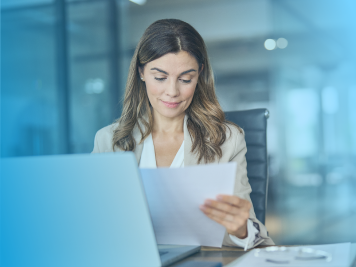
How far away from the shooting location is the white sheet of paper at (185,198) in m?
0.69

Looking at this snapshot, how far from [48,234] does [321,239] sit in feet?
11.2

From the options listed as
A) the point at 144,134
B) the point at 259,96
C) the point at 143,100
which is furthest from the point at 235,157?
the point at 259,96

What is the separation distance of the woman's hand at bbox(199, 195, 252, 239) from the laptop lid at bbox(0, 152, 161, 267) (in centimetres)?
15

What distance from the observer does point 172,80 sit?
1.38 meters

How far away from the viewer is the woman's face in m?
1.38

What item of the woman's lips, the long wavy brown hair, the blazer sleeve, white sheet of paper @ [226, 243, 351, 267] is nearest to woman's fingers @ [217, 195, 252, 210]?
white sheet of paper @ [226, 243, 351, 267]

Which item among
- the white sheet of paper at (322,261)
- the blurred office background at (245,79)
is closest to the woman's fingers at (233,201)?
the white sheet of paper at (322,261)

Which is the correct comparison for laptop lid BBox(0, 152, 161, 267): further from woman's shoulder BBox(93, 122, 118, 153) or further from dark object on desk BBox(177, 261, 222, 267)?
woman's shoulder BBox(93, 122, 118, 153)

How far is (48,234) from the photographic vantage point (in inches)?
27.3

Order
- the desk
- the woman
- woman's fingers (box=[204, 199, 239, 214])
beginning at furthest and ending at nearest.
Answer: the woman → the desk → woman's fingers (box=[204, 199, 239, 214])

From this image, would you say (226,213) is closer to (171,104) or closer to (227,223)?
(227,223)

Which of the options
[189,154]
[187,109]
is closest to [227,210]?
[189,154]

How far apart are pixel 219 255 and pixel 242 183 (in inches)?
18.1

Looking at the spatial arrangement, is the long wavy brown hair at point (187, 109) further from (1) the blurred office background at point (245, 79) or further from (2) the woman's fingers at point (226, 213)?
(1) the blurred office background at point (245, 79)
